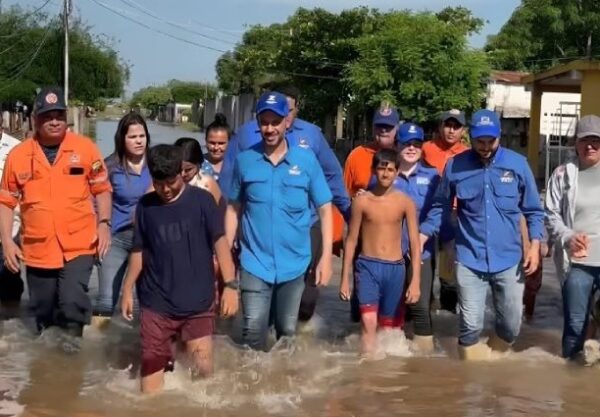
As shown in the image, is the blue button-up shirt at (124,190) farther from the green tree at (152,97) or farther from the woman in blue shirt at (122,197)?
the green tree at (152,97)

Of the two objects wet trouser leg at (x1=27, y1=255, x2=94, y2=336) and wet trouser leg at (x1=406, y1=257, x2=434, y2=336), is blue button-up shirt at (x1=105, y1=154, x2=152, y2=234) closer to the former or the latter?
wet trouser leg at (x1=27, y1=255, x2=94, y2=336)

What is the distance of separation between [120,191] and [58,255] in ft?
2.69

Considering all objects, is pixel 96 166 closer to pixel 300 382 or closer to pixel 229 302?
pixel 229 302

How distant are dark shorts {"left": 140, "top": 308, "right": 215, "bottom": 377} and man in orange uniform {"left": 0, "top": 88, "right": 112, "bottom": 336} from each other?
1321mm

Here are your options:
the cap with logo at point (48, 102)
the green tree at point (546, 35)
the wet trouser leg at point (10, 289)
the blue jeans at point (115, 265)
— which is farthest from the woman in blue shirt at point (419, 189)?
the green tree at point (546, 35)

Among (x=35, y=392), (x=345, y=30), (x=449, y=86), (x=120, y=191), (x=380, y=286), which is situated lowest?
(x=35, y=392)

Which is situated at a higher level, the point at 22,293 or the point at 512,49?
the point at 512,49

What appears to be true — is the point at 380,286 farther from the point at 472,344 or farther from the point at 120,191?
the point at 120,191

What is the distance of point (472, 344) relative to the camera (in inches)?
269

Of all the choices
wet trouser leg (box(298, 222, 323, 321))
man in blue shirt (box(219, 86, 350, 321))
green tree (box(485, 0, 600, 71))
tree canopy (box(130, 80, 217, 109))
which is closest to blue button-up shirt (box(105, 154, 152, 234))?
man in blue shirt (box(219, 86, 350, 321))

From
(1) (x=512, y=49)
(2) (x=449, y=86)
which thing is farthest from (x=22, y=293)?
(1) (x=512, y=49)

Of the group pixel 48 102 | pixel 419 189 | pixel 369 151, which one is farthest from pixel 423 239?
pixel 48 102

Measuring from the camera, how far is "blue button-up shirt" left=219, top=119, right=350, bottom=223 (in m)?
6.69

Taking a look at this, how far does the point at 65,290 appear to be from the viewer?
6676 mm
